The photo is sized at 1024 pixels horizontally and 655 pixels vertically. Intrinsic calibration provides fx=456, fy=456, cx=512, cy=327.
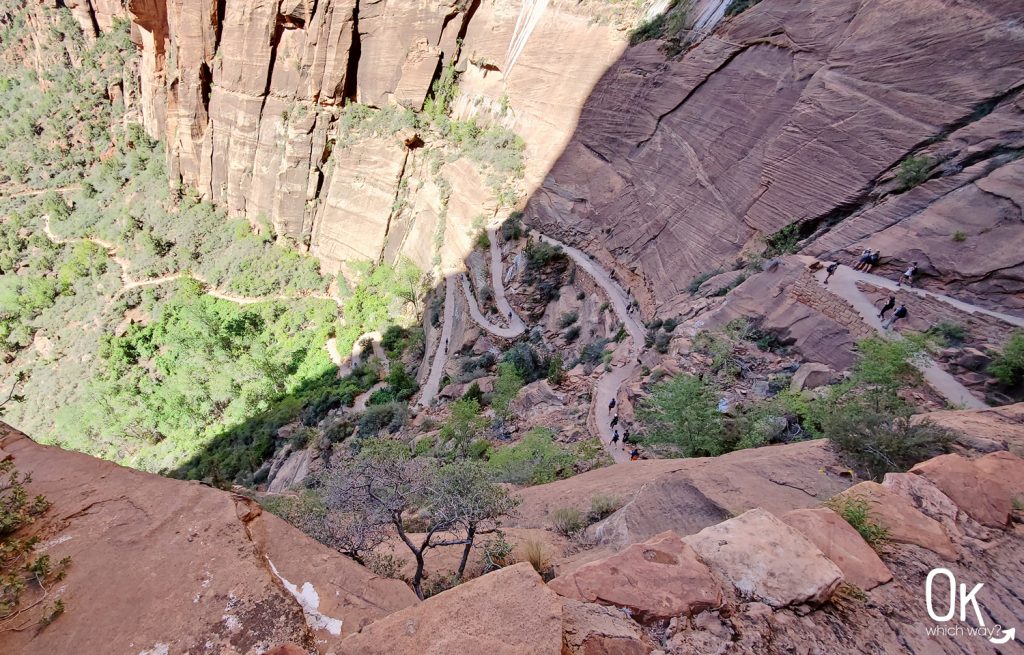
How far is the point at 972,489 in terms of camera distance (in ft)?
16.8

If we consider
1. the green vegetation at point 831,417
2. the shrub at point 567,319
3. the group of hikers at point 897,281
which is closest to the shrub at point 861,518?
the green vegetation at point 831,417

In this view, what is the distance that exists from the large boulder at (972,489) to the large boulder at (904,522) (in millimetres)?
530

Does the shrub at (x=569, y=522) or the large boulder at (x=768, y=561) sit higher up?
the large boulder at (x=768, y=561)

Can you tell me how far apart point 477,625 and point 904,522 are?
15.1ft

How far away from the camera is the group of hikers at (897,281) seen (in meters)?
13.2

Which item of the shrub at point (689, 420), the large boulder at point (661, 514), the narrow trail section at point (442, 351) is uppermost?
the large boulder at point (661, 514)

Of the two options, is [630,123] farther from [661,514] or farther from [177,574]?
[177,574]

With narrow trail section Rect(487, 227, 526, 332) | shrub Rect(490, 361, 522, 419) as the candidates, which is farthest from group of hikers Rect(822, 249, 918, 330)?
narrow trail section Rect(487, 227, 526, 332)

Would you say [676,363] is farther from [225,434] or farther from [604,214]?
[225,434]

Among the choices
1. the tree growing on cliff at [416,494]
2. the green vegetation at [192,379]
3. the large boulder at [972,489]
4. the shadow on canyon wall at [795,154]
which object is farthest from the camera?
the green vegetation at [192,379]

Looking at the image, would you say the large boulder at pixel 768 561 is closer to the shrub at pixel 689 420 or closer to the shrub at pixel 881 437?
the shrub at pixel 881 437

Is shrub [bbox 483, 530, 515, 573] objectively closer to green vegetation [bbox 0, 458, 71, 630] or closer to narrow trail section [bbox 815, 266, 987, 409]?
green vegetation [bbox 0, 458, 71, 630]

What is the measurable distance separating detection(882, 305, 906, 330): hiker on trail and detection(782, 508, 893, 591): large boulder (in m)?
11.5

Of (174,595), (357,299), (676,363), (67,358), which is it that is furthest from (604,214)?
(67,358)
